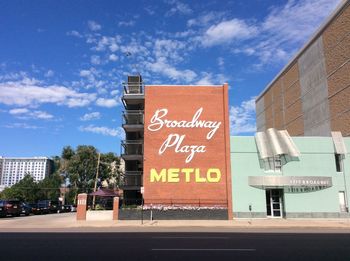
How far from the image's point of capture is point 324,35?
155 feet

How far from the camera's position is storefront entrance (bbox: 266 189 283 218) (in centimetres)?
3275

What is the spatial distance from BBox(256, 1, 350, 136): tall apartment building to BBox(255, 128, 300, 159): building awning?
12887mm

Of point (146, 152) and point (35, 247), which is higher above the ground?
point (146, 152)

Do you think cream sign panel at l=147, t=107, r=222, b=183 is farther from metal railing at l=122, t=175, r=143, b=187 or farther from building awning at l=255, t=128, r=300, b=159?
metal railing at l=122, t=175, r=143, b=187

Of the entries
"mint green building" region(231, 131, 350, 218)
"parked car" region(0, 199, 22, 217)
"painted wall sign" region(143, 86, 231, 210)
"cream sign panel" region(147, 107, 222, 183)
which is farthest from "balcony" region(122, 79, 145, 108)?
"parked car" region(0, 199, 22, 217)

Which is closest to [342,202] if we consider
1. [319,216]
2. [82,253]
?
[319,216]

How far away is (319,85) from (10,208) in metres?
40.6

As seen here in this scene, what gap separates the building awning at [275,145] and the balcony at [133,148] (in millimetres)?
13854

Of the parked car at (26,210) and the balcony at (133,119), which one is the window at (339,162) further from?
the parked car at (26,210)

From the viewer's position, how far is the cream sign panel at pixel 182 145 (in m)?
33.3

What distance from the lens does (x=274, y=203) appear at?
3294 cm

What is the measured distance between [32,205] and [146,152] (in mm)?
22454

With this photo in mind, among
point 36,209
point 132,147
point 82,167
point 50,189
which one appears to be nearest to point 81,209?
point 132,147

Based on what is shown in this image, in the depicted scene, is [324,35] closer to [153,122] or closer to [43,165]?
[153,122]
